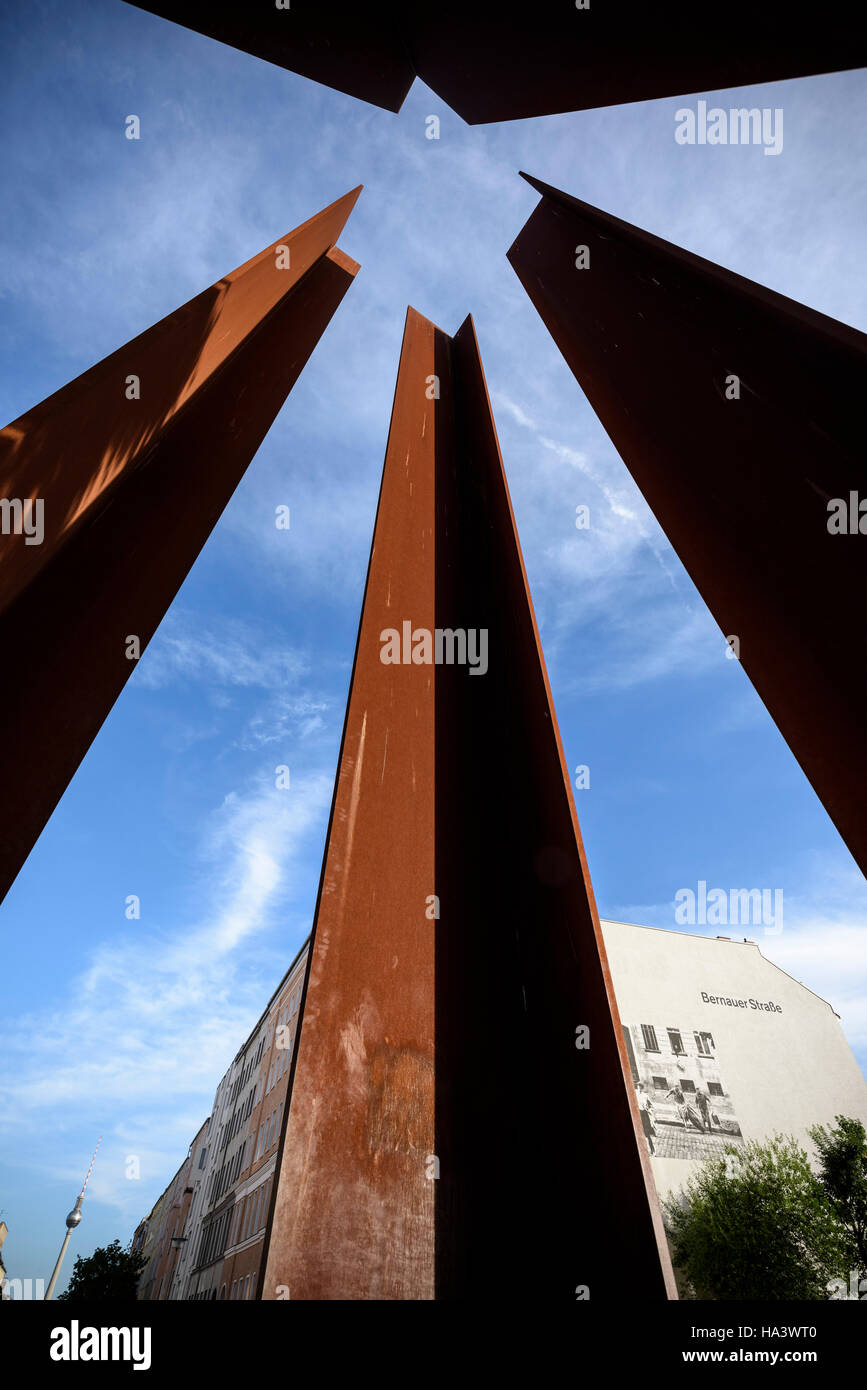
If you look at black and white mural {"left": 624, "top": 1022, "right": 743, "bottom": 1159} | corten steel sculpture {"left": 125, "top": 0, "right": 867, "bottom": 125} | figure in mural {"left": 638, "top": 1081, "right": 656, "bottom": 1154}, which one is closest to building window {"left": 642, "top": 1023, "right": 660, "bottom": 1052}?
black and white mural {"left": 624, "top": 1022, "right": 743, "bottom": 1159}

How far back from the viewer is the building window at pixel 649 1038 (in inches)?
985

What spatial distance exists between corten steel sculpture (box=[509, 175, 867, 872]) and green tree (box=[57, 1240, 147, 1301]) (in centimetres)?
4203

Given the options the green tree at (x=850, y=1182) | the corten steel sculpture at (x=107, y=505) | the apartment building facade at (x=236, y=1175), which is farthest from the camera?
the apartment building facade at (x=236, y=1175)

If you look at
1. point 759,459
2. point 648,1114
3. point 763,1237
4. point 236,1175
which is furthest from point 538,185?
point 236,1175

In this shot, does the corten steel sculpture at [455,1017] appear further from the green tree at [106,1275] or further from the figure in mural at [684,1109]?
the green tree at [106,1275]

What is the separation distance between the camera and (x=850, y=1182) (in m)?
19.0

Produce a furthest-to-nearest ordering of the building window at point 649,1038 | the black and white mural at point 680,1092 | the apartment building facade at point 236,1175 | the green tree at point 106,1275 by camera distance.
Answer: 1. the green tree at point 106,1275
2. the building window at point 649,1038
3. the apartment building facade at point 236,1175
4. the black and white mural at point 680,1092

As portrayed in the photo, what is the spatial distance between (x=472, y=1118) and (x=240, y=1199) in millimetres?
31074

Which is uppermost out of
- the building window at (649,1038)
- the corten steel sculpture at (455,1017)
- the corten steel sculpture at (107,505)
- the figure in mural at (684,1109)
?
the building window at (649,1038)

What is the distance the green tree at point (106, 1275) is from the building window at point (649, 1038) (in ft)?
91.3

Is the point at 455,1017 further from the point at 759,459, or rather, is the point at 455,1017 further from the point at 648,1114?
the point at 648,1114

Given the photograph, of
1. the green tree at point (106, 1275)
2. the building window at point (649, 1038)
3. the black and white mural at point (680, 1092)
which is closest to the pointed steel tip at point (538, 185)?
the black and white mural at point (680, 1092)

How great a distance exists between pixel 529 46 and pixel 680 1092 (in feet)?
96.9

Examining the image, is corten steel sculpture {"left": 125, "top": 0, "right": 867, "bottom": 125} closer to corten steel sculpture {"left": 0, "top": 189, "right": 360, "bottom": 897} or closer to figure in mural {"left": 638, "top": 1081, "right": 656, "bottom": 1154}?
corten steel sculpture {"left": 0, "top": 189, "right": 360, "bottom": 897}
